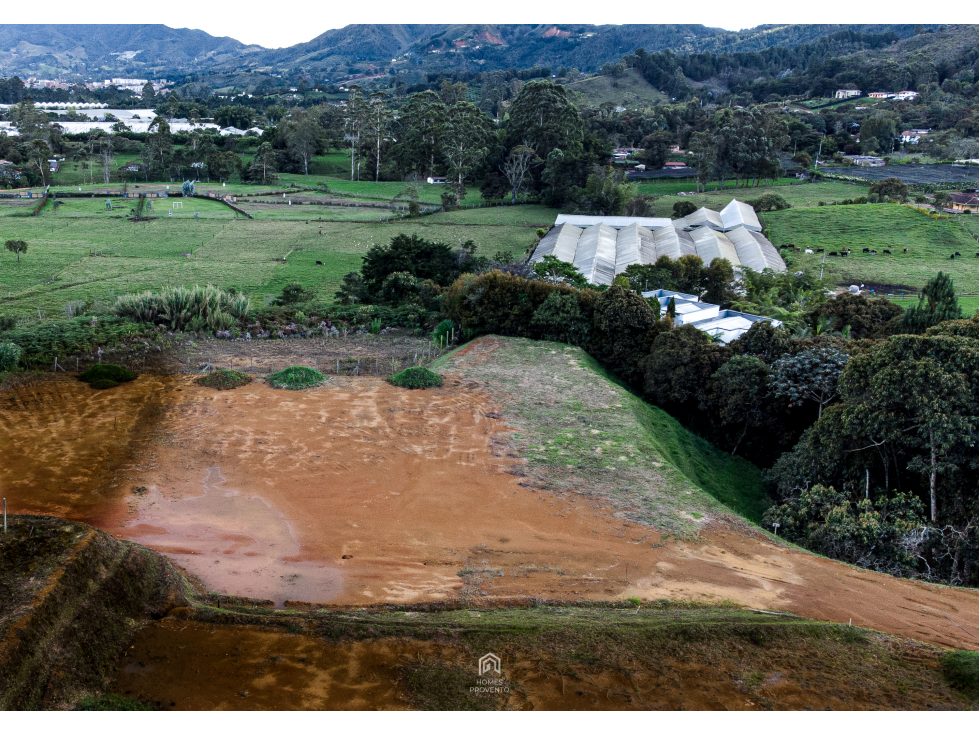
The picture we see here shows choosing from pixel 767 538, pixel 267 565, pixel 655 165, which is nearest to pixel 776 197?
pixel 655 165

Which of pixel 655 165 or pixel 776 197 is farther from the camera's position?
pixel 655 165

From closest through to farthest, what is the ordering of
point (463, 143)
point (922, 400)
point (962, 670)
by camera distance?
point (962, 670)
point (922, 400)
point (463, 143)

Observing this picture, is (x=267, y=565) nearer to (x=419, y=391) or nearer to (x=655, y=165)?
(x=419, y=391)

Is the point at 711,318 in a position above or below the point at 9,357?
above

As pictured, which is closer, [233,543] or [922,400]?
[233,543]

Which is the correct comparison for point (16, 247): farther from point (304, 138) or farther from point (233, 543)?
point (304, 138)

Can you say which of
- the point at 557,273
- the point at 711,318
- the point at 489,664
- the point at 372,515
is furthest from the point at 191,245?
the point at 489,664
